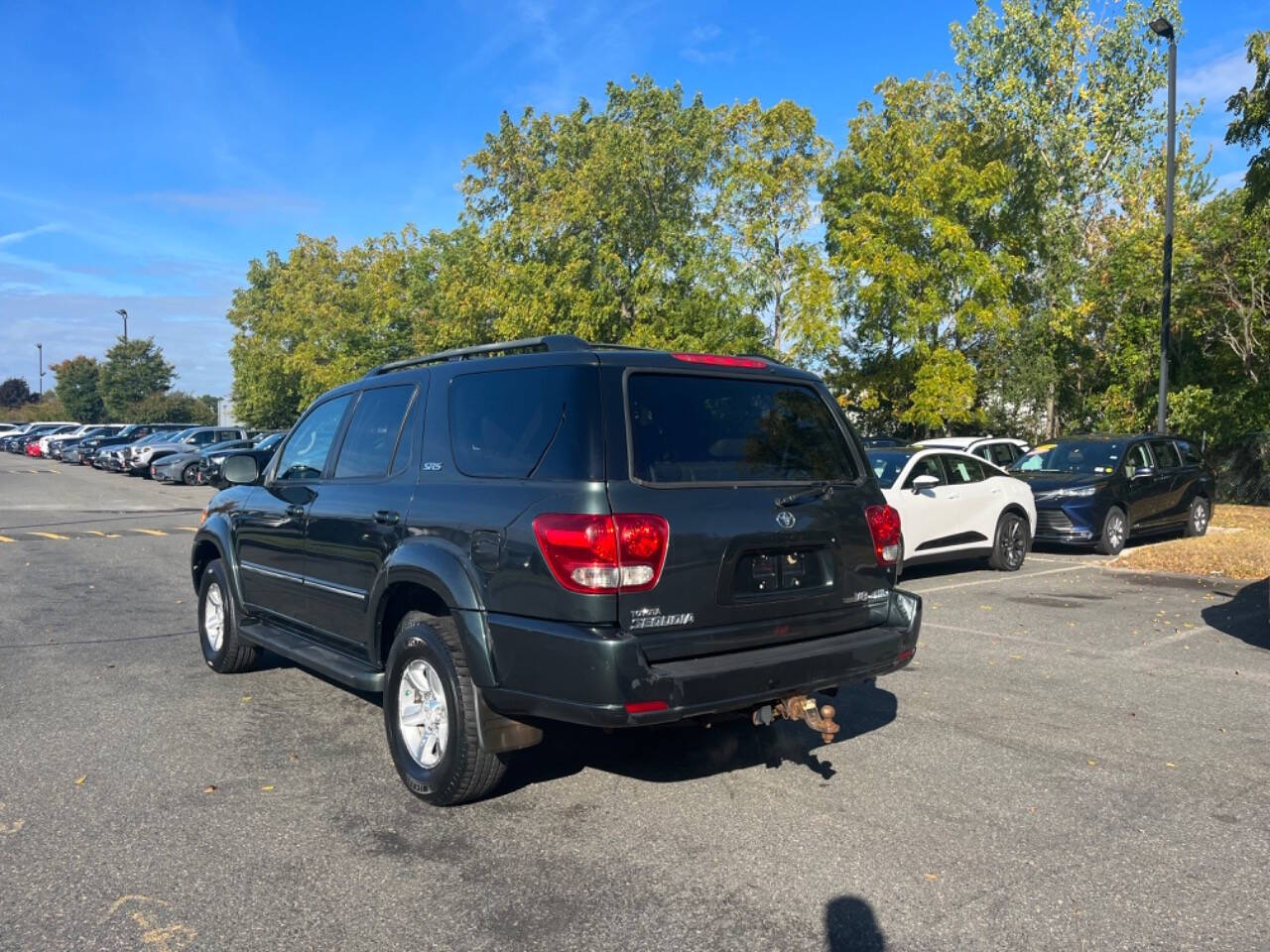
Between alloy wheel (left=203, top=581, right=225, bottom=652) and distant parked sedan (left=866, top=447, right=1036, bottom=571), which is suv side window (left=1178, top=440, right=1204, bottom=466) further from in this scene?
alloy wheel (left=203, top=581, right=225, bottom=652)

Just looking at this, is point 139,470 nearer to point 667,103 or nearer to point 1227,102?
point 667,103

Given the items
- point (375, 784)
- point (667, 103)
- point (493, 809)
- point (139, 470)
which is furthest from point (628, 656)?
point (139, 470)

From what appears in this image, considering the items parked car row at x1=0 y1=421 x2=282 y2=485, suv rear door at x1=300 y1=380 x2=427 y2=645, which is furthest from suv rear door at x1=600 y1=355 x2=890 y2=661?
parked car row at x1=0 y1=421 x2=282 y2=485

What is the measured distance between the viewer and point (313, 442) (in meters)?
6.21

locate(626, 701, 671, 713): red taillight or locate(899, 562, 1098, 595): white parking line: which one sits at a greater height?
locate(626, 701, 671, 713): red taillight

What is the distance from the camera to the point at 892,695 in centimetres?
646

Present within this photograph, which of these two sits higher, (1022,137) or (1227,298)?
(1022,137)

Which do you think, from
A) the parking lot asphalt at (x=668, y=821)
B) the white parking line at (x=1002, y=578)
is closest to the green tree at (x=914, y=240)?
the white parking line at (x=1002, y=578)

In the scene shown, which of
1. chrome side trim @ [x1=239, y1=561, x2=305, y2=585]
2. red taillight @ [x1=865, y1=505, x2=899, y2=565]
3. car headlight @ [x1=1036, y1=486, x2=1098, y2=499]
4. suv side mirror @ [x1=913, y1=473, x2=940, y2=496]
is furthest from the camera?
car headlight @ [x1=1036, y1=486, x2=1098, y2=499]

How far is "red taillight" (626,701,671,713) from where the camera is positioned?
3891 millimetres

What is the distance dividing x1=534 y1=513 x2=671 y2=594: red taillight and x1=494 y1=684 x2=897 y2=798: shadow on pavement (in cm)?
120

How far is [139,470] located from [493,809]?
36.9 m

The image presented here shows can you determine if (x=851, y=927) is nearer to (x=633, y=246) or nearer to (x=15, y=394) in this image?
(x=633, y=246)

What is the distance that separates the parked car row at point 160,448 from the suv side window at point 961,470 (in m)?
16.7
